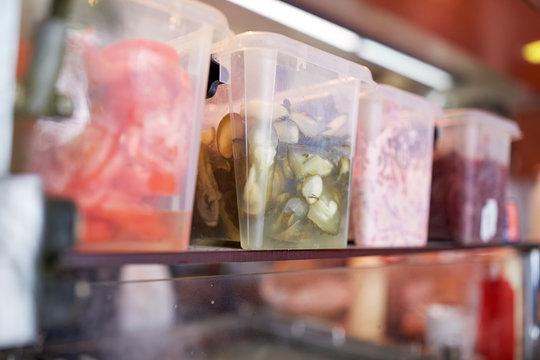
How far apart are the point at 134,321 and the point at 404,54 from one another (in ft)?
3.32

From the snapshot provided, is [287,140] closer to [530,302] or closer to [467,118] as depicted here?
[467,118]

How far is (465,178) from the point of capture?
1.18m

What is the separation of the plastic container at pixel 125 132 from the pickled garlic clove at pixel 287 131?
153mm

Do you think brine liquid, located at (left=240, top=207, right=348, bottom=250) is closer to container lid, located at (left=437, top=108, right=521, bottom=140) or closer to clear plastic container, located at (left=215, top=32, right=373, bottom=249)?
clear plastic container, located at (left=215, top=32, right=373, bottom=249)

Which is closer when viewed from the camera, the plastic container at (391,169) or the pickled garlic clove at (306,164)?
the pickled garlic clove at (306,164)

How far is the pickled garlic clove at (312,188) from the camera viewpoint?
0.78m

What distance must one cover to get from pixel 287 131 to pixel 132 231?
0.30 metres

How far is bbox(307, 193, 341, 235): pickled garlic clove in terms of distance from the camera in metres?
0.79

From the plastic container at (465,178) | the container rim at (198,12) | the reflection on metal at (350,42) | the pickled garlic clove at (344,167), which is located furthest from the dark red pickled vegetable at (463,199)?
the container rim at (198,12)

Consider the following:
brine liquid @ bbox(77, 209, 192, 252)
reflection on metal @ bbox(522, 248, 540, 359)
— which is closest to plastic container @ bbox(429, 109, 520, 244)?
reflection on metal @ bbox(522, 248, 540, 359)

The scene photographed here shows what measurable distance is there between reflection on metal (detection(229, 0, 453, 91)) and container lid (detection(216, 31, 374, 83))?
0.20 metres

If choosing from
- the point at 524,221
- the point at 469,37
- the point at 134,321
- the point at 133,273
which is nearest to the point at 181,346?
the point at 134,321

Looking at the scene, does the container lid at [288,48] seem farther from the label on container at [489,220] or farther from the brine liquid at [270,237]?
the label on container at [489,220]

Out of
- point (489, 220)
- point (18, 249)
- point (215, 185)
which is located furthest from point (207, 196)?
point (489, 220)
